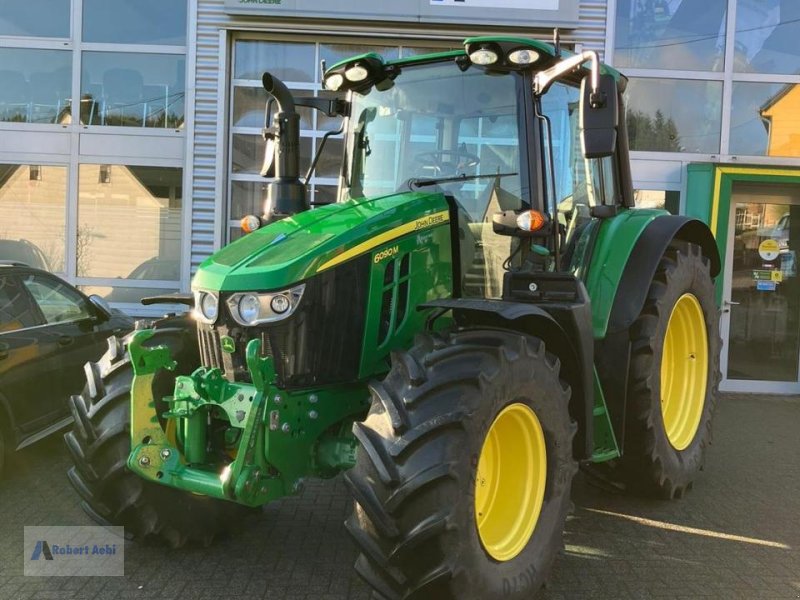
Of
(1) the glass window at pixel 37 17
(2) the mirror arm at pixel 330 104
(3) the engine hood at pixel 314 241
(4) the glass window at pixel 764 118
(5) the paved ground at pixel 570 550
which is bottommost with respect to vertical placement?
(5) the paved ground at pixel 570 550

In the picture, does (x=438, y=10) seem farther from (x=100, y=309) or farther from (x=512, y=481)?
(x=512, y=481)

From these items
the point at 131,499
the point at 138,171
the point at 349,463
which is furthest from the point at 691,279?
the point at 138,171

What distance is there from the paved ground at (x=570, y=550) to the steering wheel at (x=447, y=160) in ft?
7.02

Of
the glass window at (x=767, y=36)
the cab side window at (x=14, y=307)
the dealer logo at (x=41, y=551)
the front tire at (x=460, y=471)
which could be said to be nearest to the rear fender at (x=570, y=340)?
the front tire at (x=460, y=471)

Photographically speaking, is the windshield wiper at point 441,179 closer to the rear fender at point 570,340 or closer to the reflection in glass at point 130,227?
the rear fender at point 570,340

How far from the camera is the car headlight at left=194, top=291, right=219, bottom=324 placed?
3279 mm

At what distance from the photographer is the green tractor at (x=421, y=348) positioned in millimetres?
2834

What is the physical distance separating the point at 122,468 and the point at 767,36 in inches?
338

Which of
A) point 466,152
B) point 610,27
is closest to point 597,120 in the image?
point 466,152

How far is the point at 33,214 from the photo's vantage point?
9016 mm

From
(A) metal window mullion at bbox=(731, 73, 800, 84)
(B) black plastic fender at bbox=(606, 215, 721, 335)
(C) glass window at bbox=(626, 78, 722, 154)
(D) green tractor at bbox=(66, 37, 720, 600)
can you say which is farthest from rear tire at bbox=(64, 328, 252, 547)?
(A) metal window mullion at bbox=(731, 73, 800, 84)

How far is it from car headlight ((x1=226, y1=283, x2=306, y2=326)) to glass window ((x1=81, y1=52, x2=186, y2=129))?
6.39 metres

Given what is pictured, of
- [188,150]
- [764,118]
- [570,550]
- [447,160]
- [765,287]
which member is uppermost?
[764,118]

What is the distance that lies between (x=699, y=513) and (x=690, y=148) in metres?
5.31
